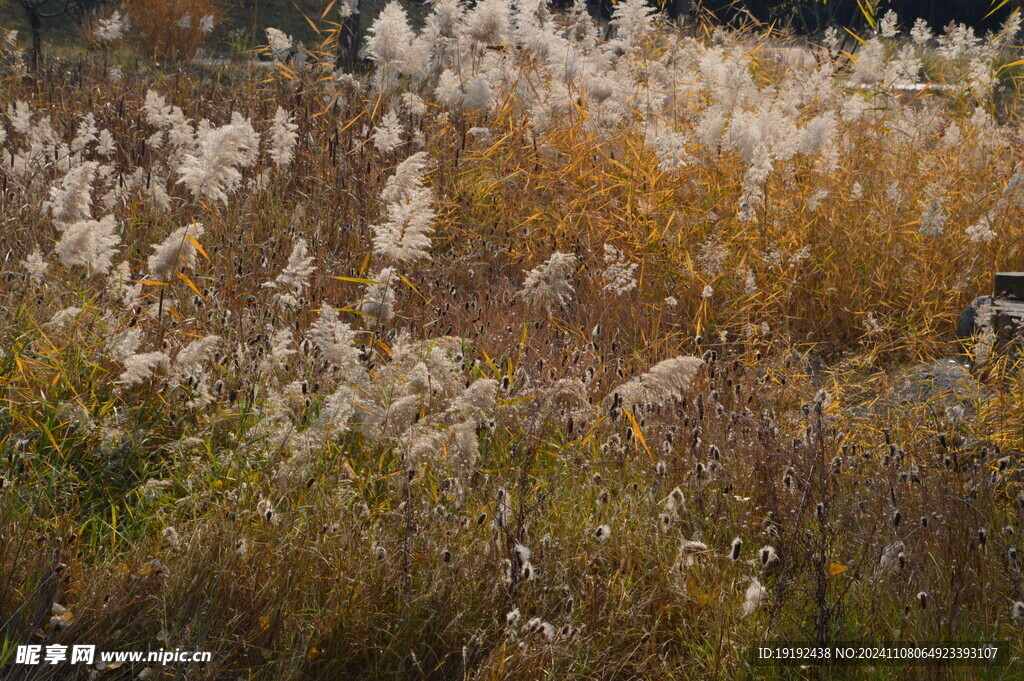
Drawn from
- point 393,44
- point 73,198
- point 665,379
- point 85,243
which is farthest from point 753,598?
point 393,44

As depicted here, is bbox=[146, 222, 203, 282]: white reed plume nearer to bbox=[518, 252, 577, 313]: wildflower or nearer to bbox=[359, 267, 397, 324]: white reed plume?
bbox=[359, 267, 397, 324]: white reed plume

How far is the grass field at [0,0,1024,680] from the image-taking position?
7.20 feet

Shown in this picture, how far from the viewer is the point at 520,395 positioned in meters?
3.22

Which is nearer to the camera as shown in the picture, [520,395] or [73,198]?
[520,395]

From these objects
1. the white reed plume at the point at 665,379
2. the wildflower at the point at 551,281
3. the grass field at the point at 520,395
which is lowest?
the grass field at the point at 520,395

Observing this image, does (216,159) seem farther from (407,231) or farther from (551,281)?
(551,281)

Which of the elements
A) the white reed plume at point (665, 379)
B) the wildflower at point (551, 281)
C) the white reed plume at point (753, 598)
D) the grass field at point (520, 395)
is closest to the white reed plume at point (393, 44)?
the grass field at point (520, 395)

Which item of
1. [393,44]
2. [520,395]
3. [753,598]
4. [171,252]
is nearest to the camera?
[753,598]

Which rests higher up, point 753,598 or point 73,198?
point 753,598

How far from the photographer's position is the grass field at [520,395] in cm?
219

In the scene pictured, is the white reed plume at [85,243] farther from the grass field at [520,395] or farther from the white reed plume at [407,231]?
the white reed plume at [407,231]

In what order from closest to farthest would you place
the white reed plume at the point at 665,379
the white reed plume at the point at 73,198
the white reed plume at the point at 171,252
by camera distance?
the white reed plume at the point at 665,379 → the white reed plume at the point at 171,252 → the white reed plume at the point at 73,198

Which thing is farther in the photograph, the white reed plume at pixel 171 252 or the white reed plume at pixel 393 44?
the white reed plume at pixel 393 44

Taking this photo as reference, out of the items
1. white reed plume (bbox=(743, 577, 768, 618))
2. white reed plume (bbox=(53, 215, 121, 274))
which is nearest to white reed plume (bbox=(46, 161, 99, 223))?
white reed plume (bbox=(53, 215, 121, 274))
